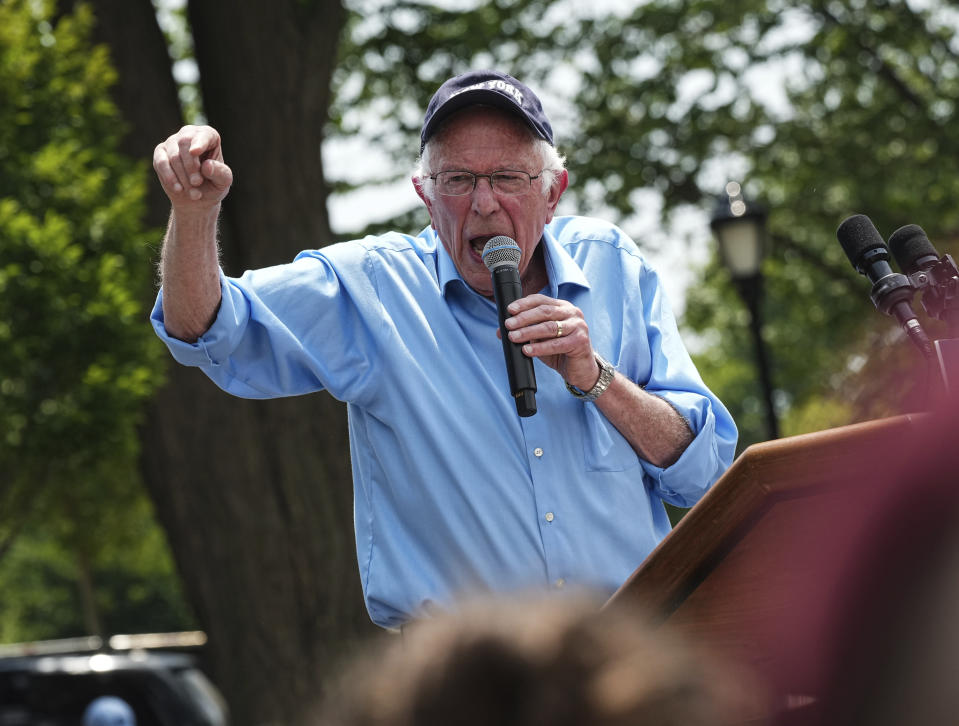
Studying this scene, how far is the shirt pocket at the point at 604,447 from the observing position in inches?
111

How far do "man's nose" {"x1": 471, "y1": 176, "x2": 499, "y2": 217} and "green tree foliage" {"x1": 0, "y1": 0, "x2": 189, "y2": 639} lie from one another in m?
5.76

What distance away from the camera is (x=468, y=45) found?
1167cm

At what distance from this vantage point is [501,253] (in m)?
2.78

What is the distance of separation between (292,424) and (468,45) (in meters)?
4.26

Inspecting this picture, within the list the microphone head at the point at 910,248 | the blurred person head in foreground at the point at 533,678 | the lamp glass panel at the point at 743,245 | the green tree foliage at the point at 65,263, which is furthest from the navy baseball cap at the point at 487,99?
the lamp glass panel at the point at 743,245

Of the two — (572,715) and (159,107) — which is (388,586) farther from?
(159,107)

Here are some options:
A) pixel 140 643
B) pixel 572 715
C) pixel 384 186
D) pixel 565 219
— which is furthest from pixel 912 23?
pixel 140 643

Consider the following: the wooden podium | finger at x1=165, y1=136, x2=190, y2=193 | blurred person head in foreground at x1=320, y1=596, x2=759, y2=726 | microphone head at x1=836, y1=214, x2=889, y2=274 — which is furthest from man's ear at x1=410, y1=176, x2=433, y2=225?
blurred person head in foreground at x1=320, y1=596, x2=759, y2=726

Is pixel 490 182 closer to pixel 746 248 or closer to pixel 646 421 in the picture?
pixel 646 421

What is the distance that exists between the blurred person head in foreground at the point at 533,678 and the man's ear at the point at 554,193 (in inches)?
85.4

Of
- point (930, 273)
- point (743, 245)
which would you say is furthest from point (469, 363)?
point (743, 245)

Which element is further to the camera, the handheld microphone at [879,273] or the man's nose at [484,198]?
the man's nose at [484,198]

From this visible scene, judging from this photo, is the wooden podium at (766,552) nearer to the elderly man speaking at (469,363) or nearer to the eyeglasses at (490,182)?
the elderly man speaking at (469,363)

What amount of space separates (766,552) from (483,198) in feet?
4.43
